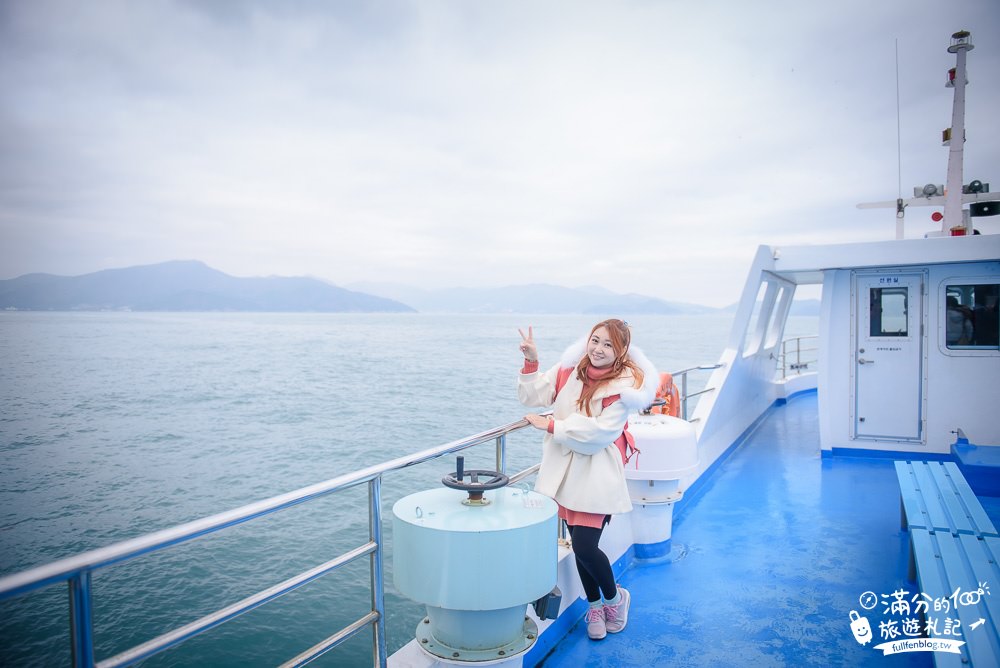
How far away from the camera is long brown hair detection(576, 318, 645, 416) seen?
258cm

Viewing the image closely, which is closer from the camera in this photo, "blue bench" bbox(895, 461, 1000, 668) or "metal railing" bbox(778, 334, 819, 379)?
"blue bench" bbox(895, 461, 1000, 668)

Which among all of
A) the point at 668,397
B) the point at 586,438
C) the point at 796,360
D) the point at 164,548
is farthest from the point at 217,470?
the point at 164,548

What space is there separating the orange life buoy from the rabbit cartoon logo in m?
1.53

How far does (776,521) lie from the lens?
14.8ft

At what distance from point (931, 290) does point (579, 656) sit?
547 cm

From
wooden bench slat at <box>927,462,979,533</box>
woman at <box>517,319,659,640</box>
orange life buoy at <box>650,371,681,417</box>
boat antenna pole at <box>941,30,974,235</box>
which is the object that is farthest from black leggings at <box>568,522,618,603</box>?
boat antenna pole at <box>941,30,974,235</box>

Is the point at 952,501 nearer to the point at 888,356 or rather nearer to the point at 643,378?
the point at 643,378

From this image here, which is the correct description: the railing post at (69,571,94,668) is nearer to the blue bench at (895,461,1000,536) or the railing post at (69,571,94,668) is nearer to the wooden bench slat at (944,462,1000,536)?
the blue bench at (895,461,1000,536)

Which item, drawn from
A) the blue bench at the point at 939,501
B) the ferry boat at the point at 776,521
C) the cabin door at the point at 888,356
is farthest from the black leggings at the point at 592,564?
the cabin door at the point at 888,356

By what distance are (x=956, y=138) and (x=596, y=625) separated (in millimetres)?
6672

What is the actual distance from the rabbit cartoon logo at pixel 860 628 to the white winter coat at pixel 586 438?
140cm

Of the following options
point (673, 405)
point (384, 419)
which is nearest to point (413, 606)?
point (673, 405)

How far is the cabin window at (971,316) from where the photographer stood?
19.0 feet

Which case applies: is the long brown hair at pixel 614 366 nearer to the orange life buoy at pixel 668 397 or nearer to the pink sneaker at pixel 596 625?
the pink sneaker at pixel 596 625
